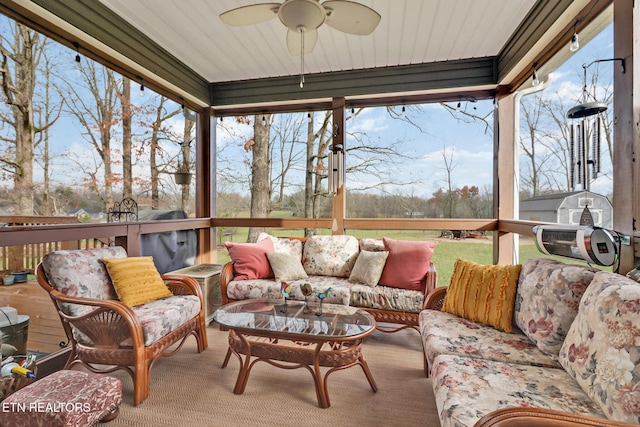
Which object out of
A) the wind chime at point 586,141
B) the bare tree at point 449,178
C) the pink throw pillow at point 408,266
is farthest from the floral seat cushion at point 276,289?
the wind chime at point 586,141

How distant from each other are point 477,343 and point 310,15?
2.25 m

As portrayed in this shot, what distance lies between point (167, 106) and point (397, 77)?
290 centimetres

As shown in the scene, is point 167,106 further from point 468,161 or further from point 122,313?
point 468,161

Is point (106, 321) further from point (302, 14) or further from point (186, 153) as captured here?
point (186, 153)

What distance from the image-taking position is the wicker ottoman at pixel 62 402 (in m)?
1.41

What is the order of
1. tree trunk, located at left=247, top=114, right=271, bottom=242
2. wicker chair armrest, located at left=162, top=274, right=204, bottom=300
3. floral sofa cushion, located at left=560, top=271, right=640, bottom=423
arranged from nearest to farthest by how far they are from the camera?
floral sofa cushion, located at left=560, top=271, right=640, bottom=423
wicker chair armrest, located at left=162, top=274, right=204, bottom=300
tree trunk, located at left=247, top=114, right=271, bottom=242

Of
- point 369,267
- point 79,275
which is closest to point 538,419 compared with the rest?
point 369,267

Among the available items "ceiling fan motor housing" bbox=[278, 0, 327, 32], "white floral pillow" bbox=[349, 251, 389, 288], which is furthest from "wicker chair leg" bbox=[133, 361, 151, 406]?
"ceiling fan motor housing" bbox=[278, 0, 327, 32]

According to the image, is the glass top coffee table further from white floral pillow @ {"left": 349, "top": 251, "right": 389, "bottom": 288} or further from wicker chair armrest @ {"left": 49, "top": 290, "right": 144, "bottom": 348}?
white floral pillow @ {"left": 349, "top": 251, "right": 389, "bottom": 288}

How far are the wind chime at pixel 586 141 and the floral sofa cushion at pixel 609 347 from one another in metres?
0.68

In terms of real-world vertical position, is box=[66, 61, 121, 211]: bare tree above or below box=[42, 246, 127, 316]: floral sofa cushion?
above

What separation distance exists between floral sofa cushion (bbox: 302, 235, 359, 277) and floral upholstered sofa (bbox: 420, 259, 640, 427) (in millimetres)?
1509

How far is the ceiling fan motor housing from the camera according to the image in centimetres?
195

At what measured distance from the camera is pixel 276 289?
3166mm
